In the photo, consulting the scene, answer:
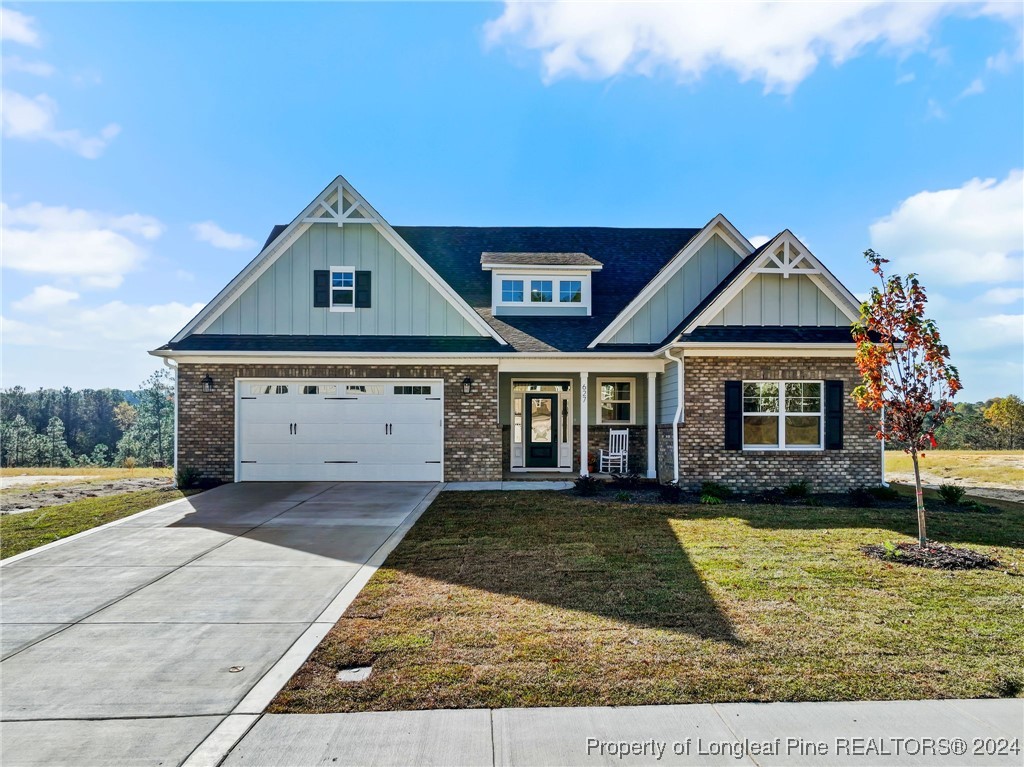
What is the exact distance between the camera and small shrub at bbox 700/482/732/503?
11.2 metres

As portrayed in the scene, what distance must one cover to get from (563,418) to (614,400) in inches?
55.8

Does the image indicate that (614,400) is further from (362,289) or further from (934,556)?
(934,556)

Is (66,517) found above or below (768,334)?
below

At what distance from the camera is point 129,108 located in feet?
36.5

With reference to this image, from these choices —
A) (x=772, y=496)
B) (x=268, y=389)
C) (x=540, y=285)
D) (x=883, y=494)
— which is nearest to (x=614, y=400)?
(x=540, y=285)

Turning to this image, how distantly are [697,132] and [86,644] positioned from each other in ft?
48.4

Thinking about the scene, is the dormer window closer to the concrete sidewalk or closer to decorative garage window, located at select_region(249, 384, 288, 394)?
decorative garage window, located at select_region(249, 384, 288, 394)

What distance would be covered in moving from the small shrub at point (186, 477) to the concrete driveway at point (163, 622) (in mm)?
3348

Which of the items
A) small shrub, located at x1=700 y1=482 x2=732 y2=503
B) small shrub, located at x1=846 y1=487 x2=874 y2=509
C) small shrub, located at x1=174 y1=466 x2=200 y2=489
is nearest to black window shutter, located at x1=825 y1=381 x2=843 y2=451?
small shrub, located at x1=846 y1=487 x2=874 y2=509

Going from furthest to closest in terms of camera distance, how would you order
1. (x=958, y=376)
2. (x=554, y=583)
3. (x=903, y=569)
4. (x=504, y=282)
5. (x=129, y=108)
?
1. (x=504, y=282)
2. (x=129, y=108)
3. (x=958, y=376)
4. (x=903, y=569)
5. (x=554, y=583)

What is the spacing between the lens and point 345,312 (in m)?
13.7

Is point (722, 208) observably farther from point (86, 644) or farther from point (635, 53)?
point (86, 644)

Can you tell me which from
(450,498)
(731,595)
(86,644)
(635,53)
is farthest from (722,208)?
(86,644)

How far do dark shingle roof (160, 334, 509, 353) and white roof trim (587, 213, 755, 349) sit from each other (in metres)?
2.58
